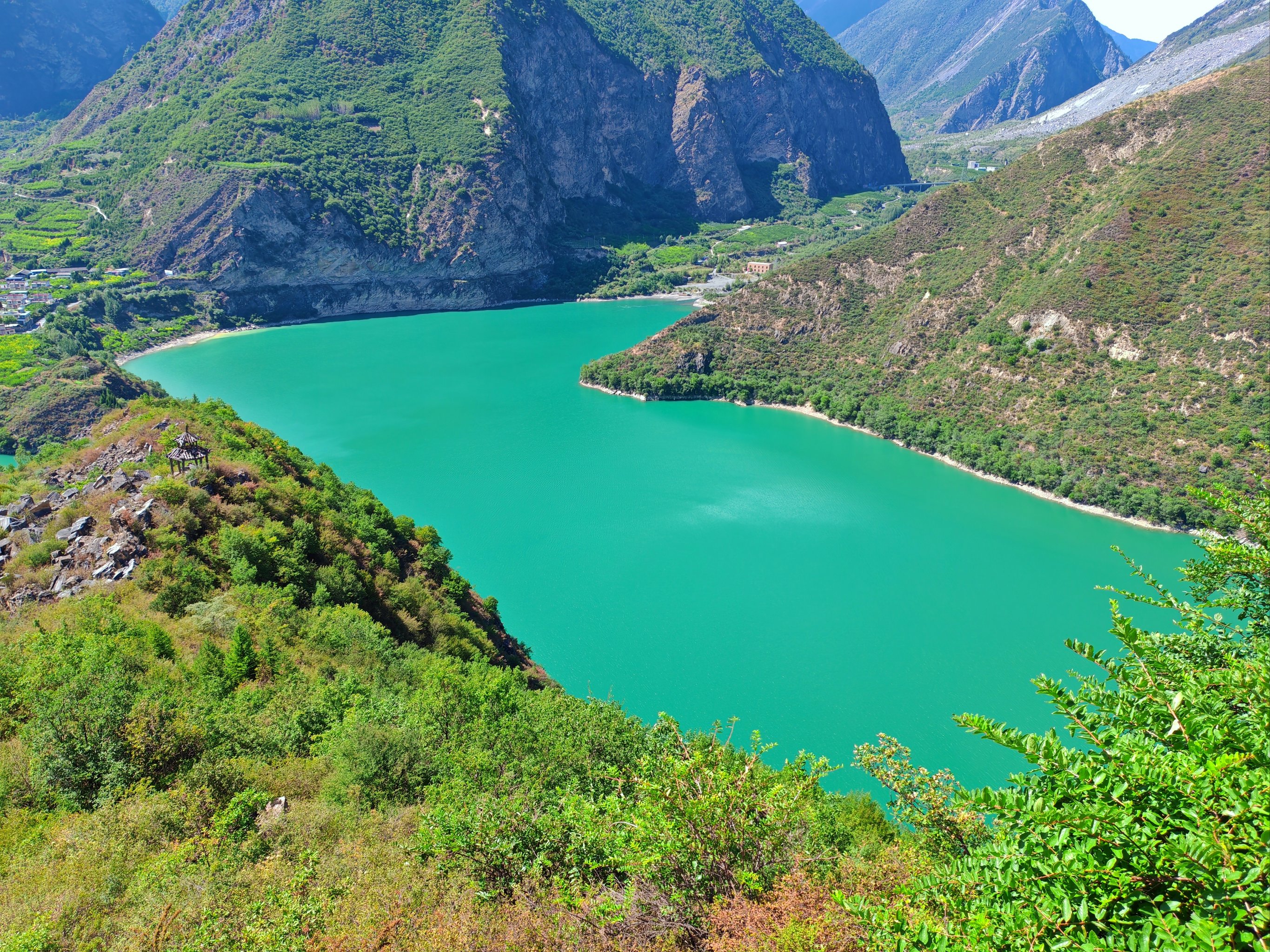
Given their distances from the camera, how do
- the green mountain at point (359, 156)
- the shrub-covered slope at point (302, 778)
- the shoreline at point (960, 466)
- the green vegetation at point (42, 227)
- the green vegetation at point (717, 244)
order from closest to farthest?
the shrub-covered slope at point (302, 778), the shoreline at point (960, 466), the green vegetation at point (42, 227), the green mountain at point (359, 156), the green vegetation at point (717, 244)

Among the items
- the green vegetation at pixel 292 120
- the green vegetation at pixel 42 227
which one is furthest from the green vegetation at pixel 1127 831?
the green vegetation at pixel 42 227

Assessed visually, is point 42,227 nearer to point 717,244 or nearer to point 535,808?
point 717,244

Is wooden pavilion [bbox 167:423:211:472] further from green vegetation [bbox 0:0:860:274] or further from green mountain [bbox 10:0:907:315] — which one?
green vegetation [bbox 0:0:860:274]

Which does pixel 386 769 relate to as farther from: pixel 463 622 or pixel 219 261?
pixel 219 261

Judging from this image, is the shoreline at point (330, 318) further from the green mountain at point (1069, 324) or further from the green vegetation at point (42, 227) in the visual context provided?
the green mountain at point (1069, 324)

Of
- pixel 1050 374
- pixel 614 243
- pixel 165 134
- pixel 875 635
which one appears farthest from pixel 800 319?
pixel 165 134

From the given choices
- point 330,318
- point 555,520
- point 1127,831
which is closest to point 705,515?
point 555,520

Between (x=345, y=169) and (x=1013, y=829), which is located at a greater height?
(x=345, y=169)
